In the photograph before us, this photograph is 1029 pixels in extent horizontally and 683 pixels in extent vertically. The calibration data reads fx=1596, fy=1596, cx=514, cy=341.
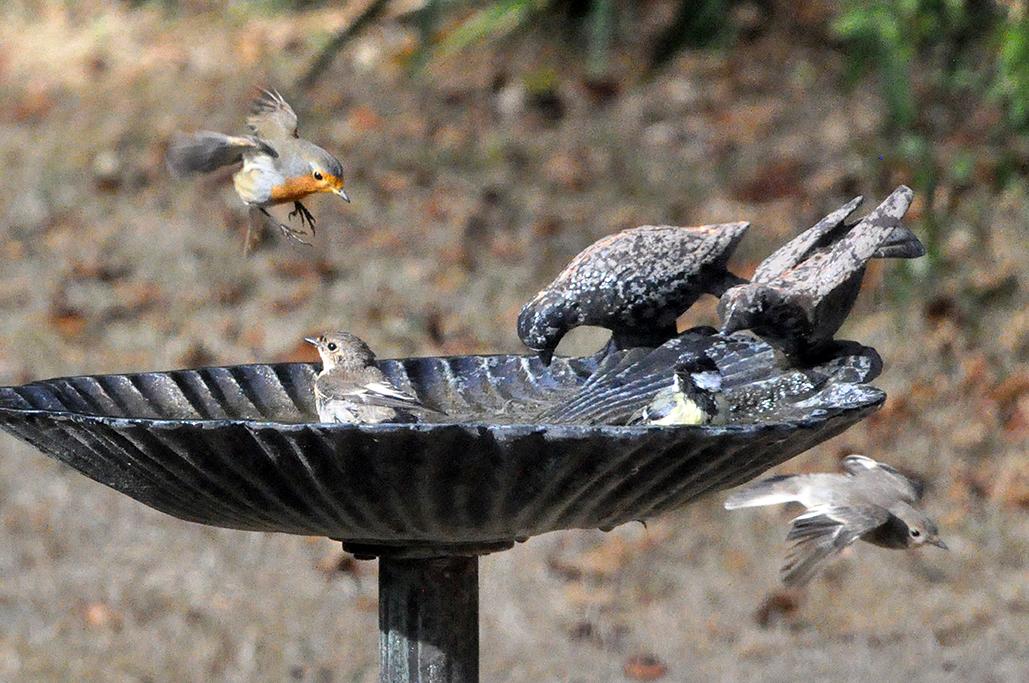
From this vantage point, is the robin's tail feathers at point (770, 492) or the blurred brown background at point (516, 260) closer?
the robin's tail feathers at point (770, 492)

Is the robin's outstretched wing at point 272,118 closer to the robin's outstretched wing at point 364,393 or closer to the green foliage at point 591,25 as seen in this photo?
the robin's outstretched wing at point 364,393

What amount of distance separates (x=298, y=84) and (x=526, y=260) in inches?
77.3

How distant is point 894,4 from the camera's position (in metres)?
6.89

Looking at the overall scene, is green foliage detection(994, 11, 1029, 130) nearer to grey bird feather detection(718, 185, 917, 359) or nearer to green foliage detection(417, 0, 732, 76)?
green foliage detection(417, 0, 732, 76)

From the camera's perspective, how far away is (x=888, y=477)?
11.2ft

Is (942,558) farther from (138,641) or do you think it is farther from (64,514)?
(64,514)

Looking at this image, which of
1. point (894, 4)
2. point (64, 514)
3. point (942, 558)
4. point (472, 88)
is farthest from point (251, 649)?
point (472, 88)

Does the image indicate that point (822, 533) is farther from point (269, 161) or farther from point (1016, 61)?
A: point (1016, 61)

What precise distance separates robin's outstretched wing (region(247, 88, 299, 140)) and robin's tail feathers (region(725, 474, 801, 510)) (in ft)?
4.02

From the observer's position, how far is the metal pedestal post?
10.6 feet

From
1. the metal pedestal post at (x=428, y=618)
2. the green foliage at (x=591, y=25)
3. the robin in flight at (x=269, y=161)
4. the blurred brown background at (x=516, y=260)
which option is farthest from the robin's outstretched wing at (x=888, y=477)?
the green foliage at (x=591, y=25)

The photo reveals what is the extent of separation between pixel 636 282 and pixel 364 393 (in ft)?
1.97

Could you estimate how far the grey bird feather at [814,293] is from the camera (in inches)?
120

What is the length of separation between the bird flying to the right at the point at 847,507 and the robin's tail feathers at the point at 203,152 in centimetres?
133
